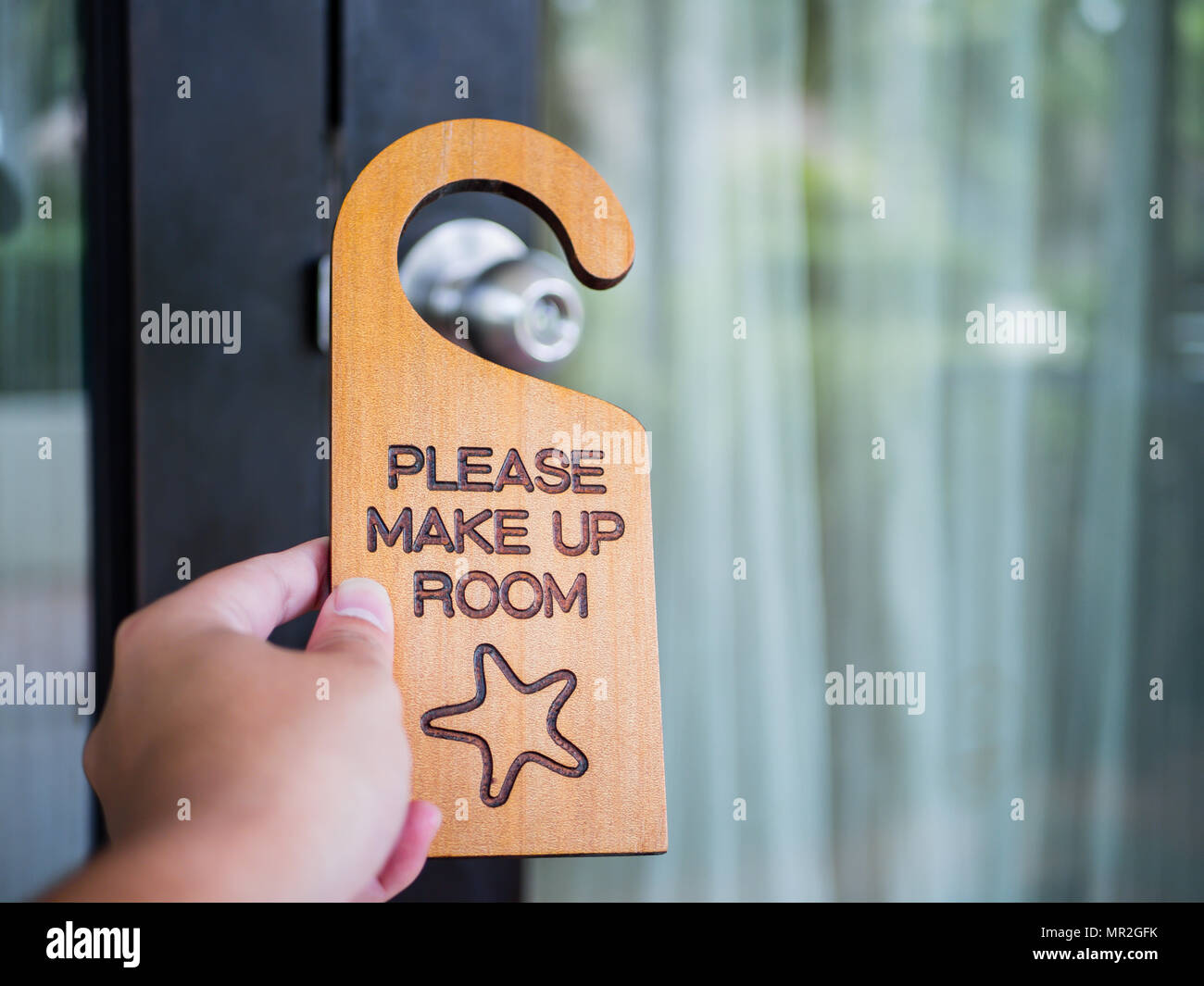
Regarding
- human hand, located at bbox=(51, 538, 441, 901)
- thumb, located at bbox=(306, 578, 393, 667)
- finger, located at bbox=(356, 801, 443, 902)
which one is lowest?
finger, located at bbox=(356, 801, 443, 902)

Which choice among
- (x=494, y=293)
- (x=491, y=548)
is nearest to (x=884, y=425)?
(x=494, y=293)

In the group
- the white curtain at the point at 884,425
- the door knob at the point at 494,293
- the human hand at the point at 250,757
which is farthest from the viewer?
the white curtain at the point at 884,425

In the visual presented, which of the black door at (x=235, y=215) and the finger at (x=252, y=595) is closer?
the finger at (x=252, y=595)

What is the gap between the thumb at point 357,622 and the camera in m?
0.38

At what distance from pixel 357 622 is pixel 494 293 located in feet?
1.04

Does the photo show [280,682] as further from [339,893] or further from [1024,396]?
[1024,396]

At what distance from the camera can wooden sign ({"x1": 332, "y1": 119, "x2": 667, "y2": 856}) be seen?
0.41 meters

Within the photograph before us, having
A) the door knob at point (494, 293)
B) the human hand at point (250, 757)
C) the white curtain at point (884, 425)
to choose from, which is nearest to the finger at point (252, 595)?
the human hand at point (250, 757)

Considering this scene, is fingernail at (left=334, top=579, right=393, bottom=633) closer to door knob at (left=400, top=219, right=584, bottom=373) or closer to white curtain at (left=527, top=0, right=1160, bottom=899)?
door knob at (left=400, top=219, right=584, bottom=373)

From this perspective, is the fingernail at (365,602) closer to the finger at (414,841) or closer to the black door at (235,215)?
the finger at (414,841)

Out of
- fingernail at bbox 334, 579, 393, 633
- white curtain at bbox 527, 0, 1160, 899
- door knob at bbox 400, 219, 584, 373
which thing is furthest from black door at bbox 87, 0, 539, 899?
fingernail at bbox 334, 579, 393, 633

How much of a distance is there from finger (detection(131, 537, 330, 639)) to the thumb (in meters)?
0.04

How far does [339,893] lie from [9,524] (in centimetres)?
62

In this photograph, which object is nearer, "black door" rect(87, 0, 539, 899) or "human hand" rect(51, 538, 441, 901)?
"human hand" rect(51, 538, 441, 901)
